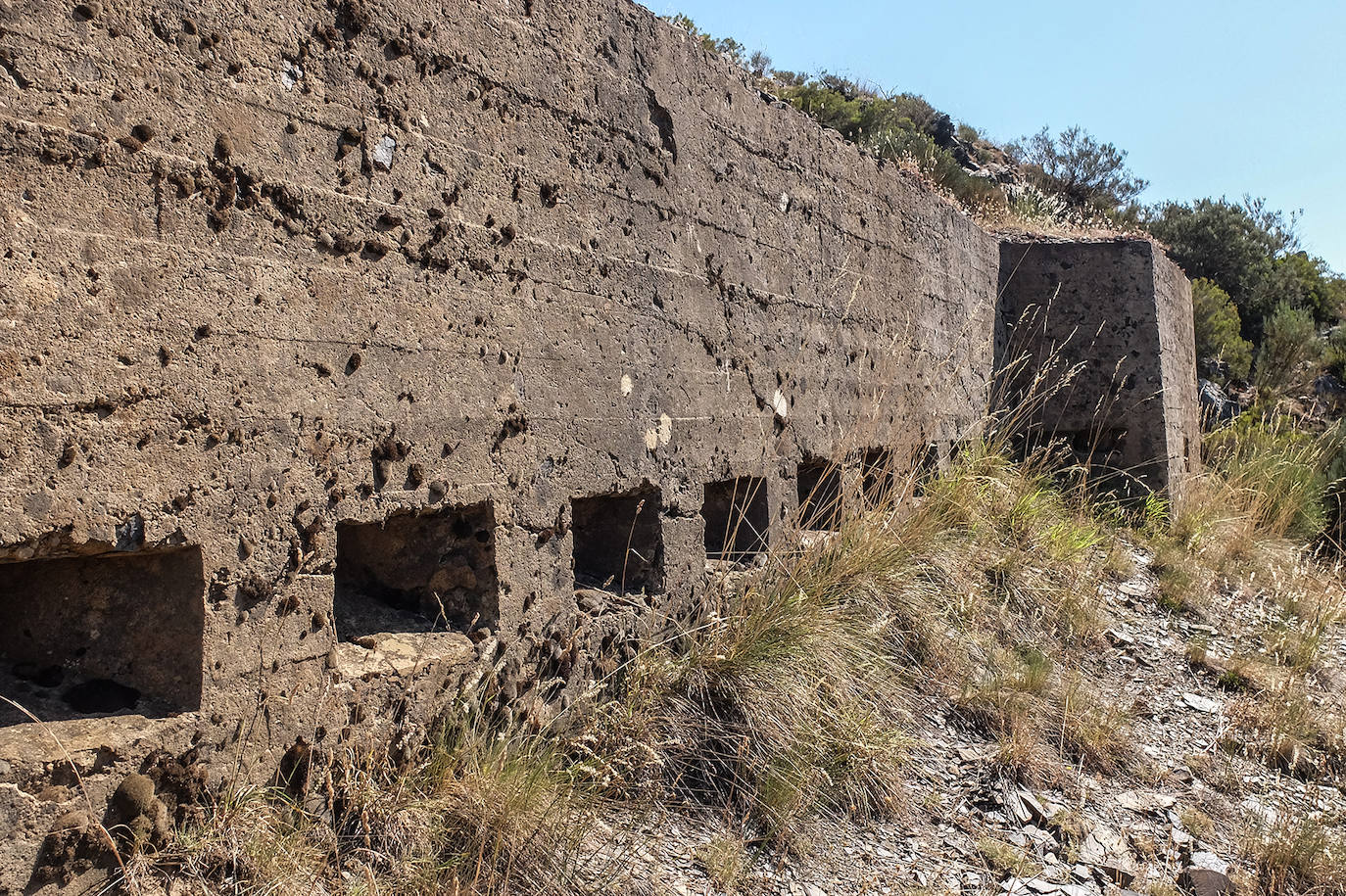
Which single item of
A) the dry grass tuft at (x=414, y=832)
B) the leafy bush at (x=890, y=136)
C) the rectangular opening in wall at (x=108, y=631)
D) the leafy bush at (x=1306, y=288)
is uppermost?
the leafy bush at (x=890, y=136)

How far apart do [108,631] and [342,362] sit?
689 mm

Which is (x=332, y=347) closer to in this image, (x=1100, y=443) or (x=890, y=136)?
(x=1100, y=443)

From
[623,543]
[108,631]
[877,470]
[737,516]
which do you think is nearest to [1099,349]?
[877,470]

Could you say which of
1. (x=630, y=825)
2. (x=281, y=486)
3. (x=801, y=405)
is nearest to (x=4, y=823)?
(x=281, y=486)

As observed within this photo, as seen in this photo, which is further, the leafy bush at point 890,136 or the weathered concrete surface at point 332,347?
the leafy bush at point 890,136

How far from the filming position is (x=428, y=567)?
258cm

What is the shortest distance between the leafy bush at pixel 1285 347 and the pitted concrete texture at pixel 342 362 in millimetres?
9748

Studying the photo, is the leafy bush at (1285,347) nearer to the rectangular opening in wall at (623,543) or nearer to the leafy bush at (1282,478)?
the leafy bush at (1282,478)

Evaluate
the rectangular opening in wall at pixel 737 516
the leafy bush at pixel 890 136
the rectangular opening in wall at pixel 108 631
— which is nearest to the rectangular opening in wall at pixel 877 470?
the rectangular opening in wall at pixel 737 516

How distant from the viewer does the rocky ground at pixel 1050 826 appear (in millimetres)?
2650

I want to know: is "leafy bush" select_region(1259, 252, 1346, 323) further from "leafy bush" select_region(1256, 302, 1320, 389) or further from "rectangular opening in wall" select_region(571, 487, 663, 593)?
"rectangular opening in wall" select_region(571, 487, 663, 593)

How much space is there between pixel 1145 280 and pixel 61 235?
580cm

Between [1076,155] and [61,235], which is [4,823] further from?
[1076,155]

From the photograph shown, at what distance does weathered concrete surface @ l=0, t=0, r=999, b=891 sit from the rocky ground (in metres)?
0.68
